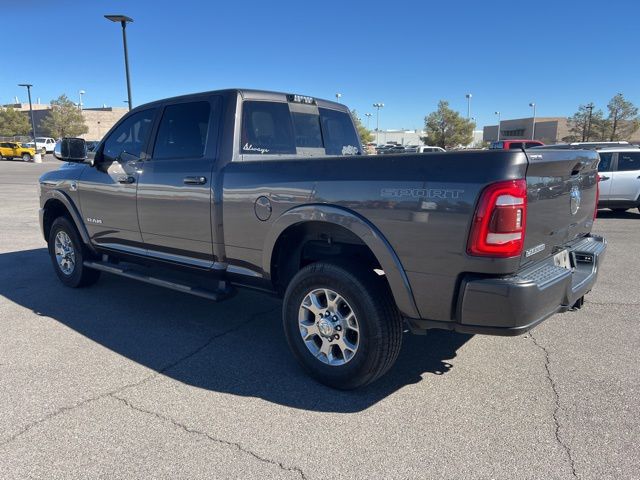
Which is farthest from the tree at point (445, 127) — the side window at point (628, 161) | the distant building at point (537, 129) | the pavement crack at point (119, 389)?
the pavement crack at point (119, 389)

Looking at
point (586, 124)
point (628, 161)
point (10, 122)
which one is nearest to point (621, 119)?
point (586, 124)

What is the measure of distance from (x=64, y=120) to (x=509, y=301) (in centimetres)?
7429

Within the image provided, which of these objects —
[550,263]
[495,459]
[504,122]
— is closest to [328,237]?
[550,263]

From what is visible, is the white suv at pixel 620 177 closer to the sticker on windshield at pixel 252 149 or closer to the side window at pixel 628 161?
the side window at pixel 628 161

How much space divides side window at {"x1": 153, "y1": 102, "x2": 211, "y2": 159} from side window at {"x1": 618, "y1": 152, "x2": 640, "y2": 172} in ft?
34.8

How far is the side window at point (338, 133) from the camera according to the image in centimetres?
500

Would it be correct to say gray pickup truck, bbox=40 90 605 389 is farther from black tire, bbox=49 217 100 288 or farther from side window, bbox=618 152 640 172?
side window, bbox=618 152 640 172

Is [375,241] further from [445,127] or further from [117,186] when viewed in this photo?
[445,127]

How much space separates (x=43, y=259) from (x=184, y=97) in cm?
454

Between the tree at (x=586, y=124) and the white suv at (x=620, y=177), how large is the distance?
145 ft

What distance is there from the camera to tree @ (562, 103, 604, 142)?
50.4 m

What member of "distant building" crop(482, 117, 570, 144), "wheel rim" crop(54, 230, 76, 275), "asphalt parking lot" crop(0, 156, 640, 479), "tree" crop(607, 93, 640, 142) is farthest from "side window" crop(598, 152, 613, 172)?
"distant building" crop(482, 117, 570, 144)

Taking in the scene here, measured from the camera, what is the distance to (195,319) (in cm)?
474

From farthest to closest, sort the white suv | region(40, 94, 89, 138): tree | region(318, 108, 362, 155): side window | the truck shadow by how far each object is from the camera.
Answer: region(40, 94, 89, 138): tree → the white suv → region(318, 108, 362, 155): side window → the truck shadow
